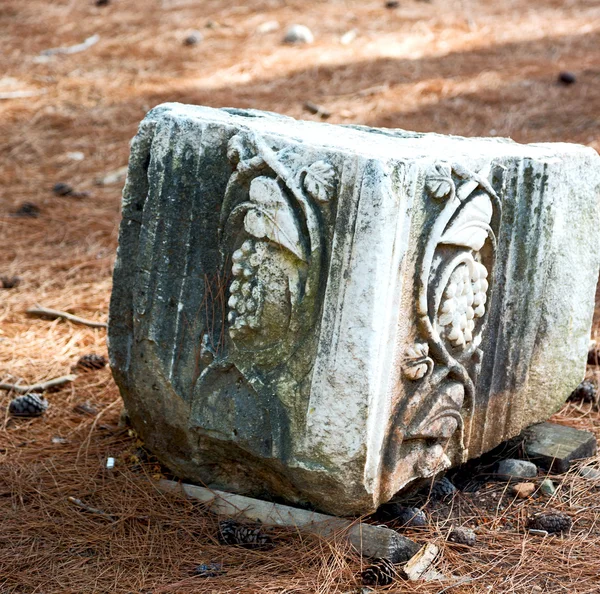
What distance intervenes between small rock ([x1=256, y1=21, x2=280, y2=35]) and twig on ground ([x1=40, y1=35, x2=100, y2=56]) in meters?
1.40

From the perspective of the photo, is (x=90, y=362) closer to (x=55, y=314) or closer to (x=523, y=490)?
(x=55, y=314)

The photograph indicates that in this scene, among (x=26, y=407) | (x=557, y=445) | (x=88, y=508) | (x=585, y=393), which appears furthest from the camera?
(x=585, y=393)


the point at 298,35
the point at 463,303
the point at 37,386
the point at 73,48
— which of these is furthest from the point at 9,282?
the point at 298,35

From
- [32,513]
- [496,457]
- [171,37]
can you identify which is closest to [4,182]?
[171,37]

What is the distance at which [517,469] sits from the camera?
2848 mm

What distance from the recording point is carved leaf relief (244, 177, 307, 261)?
2326mm

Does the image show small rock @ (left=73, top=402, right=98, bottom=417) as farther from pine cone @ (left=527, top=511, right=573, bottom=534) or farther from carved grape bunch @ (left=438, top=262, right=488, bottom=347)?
pine cone @ (left=527, top=511, right=573, bottom=534)

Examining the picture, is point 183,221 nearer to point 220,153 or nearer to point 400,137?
point 220,153

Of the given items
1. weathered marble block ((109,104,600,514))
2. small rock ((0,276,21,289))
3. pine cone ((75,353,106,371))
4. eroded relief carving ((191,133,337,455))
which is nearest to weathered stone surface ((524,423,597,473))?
weathered marble block ((109,104,600,514))

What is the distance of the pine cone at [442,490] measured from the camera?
8.93 ft

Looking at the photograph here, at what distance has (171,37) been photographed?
7.71m

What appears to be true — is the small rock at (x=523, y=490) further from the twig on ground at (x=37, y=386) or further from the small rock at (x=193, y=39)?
the small rock at (x=193, y=39)

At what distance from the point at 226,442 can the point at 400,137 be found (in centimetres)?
104

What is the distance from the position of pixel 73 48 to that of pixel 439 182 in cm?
599
